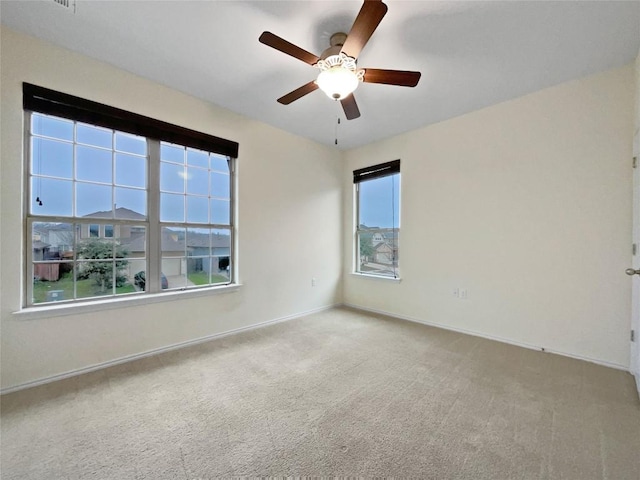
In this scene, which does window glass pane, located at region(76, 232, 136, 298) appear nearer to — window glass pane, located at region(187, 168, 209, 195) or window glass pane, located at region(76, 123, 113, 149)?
window glass pane, located at region(76, 123, 113, 149)

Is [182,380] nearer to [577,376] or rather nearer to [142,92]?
[142,92]

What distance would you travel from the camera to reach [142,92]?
262cm

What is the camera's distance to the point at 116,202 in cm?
256

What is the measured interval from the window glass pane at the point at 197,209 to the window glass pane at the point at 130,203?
1.44ft

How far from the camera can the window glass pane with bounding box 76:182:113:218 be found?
2.38m

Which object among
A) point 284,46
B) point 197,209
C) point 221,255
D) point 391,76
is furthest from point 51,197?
point 391,76

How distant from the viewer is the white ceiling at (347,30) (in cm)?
181

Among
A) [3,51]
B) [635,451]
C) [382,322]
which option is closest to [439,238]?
[382,322]

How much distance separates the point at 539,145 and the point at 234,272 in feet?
12.1

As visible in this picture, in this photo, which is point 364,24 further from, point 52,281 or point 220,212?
point 52,281

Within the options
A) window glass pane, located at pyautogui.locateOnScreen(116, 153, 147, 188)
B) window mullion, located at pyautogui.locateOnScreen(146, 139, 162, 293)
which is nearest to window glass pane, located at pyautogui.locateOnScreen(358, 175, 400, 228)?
window mullion, located at pyautogui.locateOnScreen(146, 139, 162, 293)

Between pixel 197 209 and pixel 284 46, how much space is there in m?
2.02

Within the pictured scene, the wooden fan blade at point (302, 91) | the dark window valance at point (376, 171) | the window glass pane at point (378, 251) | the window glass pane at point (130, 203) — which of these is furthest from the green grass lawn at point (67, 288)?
the dark window valance at point (376, 171)

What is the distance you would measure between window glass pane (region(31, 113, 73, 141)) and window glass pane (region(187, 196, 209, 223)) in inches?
43.4
